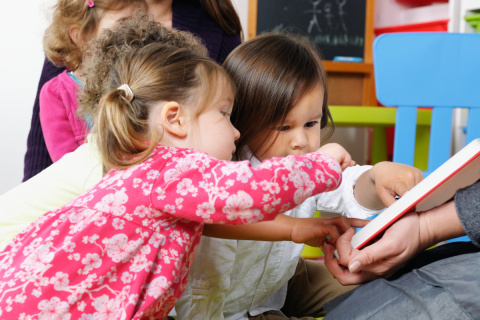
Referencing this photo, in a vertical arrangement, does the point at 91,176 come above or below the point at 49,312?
above

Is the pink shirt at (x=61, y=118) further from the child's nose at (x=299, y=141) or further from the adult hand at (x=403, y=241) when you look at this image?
the adult hand at (x=403, y=241)

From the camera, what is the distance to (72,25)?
1136 mm

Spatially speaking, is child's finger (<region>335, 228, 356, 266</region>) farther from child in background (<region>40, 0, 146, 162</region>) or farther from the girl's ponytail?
child in background (<region>40, 0, 146, 162</region>)

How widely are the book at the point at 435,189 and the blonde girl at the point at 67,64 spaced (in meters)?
0.75

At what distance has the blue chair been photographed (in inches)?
47.9

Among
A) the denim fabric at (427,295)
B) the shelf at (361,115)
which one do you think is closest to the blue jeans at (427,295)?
the denim fabric at (427,295)

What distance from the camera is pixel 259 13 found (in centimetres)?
235

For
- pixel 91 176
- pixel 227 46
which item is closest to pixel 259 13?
pixel 227 46

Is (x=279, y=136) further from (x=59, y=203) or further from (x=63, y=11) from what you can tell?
(x=63, y=11)

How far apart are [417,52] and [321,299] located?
2.41ft

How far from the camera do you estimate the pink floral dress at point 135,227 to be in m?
0.57

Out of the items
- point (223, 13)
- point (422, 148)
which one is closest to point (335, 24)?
point (422, 148)

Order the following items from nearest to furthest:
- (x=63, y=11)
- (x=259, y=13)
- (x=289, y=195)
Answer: (x=289, y=195) < (x=63, y=11) < (x=259, y=13)

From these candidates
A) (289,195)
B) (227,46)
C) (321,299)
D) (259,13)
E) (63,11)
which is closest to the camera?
(289,195)
